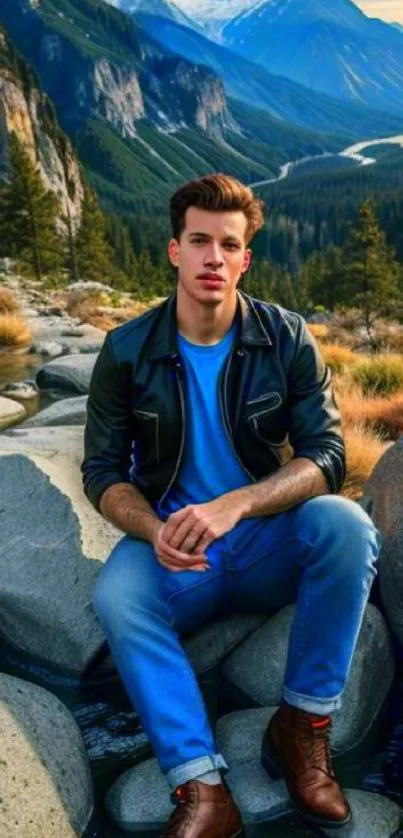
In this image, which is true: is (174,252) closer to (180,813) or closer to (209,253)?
(209,253)

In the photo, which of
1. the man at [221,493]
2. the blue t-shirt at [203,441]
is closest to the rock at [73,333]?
the man at [221,493]

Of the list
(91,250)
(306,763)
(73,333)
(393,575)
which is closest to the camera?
(306,763)

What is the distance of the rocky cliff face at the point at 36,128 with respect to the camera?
247 feet

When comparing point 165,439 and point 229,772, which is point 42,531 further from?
point 229,772

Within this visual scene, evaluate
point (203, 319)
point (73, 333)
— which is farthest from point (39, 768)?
point (73, 333)

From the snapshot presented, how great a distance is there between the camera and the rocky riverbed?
305 cm

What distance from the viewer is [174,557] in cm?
314

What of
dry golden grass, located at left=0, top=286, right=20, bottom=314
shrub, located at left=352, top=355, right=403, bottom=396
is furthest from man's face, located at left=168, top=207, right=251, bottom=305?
dry golden grass, located at left=0, top=286, right=20, bottom=314

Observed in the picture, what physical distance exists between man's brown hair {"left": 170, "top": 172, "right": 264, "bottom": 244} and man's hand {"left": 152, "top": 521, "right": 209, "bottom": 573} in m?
1.31

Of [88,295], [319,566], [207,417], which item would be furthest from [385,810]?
[88,295]

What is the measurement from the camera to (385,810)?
3.06 m

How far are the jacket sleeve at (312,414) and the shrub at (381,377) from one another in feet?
19.1

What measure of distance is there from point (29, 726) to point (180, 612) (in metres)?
0.71

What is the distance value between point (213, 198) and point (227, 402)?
2.73ft
